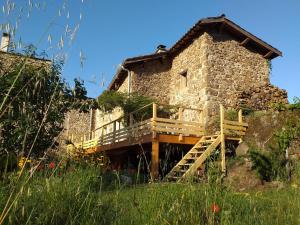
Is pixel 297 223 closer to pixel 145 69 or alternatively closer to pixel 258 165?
pixel 258 165

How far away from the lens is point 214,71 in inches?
588

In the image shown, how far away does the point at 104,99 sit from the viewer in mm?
16516

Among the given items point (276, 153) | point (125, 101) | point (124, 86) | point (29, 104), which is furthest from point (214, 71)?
point (29, 104)

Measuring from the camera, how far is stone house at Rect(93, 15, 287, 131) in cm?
1484

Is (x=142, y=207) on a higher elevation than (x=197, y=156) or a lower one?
lower

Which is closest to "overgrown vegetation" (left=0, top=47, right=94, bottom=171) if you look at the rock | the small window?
the rock

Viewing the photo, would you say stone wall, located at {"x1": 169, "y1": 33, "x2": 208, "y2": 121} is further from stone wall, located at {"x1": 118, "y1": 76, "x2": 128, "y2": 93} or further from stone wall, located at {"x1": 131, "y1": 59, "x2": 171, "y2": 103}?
stone wall, located at {"x1": 118, "y1": 76, "x2": 128, "y2": 93}

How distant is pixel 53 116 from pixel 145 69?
10.7 m

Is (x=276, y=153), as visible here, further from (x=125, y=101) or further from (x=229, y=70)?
(x=125, y=101)

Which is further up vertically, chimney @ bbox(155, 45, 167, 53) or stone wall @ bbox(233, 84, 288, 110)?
chimney @ bbox(155, 45, 167, 53)

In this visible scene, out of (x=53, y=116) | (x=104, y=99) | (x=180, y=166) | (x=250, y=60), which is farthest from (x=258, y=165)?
(x=104, y=99)

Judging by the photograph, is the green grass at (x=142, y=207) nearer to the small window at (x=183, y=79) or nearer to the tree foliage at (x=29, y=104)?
the tree foliage at (x=29, y=104)

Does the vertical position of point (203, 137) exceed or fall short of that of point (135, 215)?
it exceeds it

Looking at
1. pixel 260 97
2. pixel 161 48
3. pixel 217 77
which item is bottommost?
pixel 260 97
